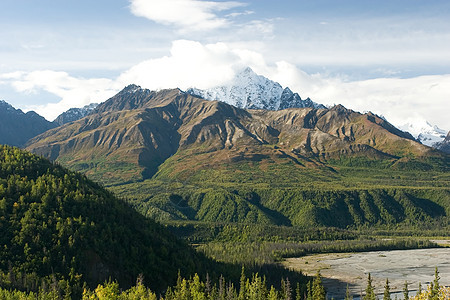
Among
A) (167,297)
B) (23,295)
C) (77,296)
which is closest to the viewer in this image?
(23,295)

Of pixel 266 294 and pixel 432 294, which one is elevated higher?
pixel 432 294

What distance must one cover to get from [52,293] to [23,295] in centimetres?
1050

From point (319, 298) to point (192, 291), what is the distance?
71.1 metres

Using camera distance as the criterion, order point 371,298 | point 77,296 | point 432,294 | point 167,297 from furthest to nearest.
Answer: point 77,296
point 167,297
point 371,298
point 432,294

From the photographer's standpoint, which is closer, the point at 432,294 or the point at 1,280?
the point at 432,294

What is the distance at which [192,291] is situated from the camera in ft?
654

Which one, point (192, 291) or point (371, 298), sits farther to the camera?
point (192, 291)

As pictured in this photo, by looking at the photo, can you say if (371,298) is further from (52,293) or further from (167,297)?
(52,293)

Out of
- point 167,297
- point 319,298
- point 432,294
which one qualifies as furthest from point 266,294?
point 432,294

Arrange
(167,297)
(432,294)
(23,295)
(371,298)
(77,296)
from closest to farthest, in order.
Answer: (432,294) → (371,298) → (23,295) → (167,297) → (77,296)

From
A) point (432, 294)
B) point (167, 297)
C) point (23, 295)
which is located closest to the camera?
point (432, 294)

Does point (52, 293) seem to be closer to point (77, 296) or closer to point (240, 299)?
point (77, 296)

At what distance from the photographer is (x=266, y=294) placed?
19575cm

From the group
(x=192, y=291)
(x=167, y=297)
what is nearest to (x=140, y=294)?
(x=167, y=297)
